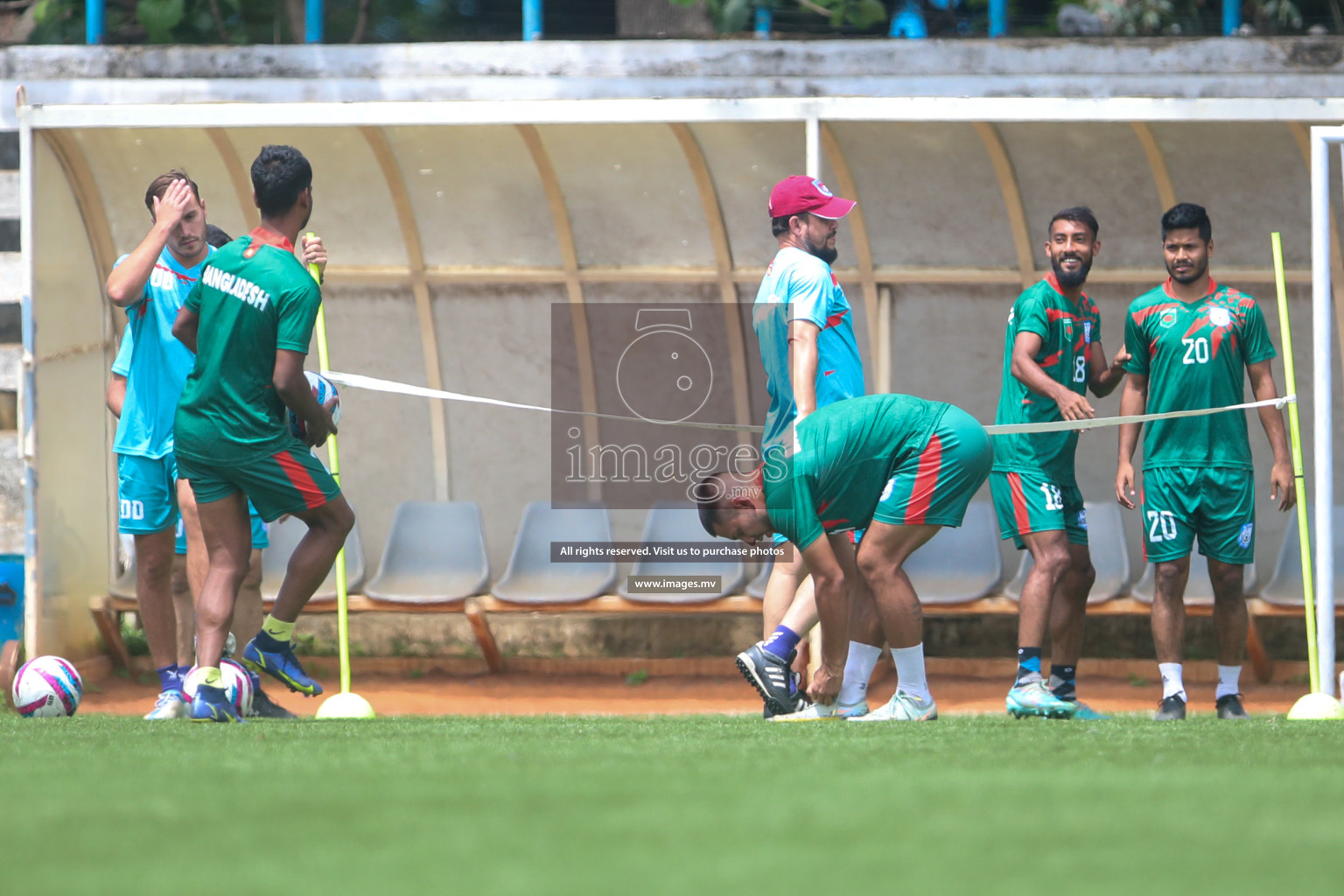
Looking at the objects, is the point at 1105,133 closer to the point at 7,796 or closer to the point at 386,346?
the point at 386,346

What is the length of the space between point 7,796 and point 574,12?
10.1 m

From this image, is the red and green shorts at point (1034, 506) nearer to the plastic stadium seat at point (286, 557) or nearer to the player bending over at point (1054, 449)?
the player bending over at point (1054, 449)

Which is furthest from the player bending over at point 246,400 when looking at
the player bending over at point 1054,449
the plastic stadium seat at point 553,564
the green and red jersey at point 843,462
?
the plastic stadium seat at point 553,564

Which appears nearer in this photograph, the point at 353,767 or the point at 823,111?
the point at 353,767

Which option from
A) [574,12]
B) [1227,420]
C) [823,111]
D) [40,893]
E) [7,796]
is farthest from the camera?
[574,12]

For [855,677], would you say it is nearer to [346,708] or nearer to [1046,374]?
[1046,374]

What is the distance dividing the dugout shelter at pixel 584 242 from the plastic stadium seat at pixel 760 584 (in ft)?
3.84

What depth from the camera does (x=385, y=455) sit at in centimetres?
867

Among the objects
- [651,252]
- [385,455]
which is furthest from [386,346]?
[651,252]

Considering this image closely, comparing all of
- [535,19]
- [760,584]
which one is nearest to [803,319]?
[760,584]

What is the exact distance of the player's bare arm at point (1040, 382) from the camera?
535cm

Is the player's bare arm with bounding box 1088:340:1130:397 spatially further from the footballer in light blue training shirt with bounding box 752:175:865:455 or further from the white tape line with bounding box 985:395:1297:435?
the footballer in light blue training shirt with bounding box 752:175:865:455

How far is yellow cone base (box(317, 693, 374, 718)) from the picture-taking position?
5.56 metres

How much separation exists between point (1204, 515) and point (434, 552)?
4.34 m
